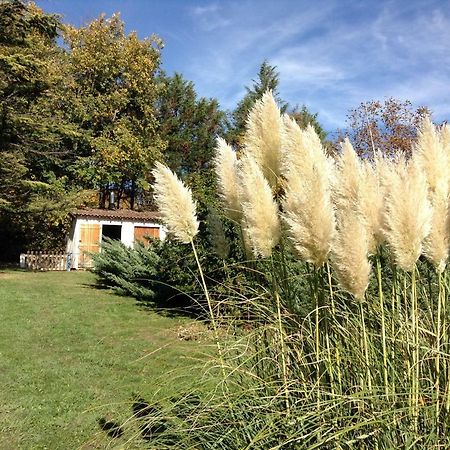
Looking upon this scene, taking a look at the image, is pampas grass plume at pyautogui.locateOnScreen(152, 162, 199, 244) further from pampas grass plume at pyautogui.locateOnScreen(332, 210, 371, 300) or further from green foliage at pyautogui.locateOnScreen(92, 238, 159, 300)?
green foliage at pyautogui.locateOnScreen(92, 238, 159, 300)

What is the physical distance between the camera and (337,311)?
8.33ft

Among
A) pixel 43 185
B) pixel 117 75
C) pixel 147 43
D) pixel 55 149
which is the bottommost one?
pixel 43 185

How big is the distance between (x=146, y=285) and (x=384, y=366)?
1153 cm

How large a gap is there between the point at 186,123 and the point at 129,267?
20818 mm

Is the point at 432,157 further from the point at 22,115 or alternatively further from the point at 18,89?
the point at 18,89

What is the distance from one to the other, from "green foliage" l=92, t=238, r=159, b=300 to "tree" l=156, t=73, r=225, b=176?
17339 mm

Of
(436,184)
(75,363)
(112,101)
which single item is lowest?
(75,363)

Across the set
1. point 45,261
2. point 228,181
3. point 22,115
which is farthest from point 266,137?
point 45,261

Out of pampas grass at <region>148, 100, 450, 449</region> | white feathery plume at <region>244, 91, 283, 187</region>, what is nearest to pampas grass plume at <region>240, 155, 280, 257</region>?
pampas grass at <region>148, 100, 450, 449</region>

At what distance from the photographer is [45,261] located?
23.9m

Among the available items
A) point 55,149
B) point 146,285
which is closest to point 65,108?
point 55,149

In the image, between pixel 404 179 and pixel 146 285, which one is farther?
pixel 146 285

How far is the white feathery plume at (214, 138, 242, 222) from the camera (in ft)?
8.67

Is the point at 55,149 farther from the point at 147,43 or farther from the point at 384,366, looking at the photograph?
the point at 384,366
